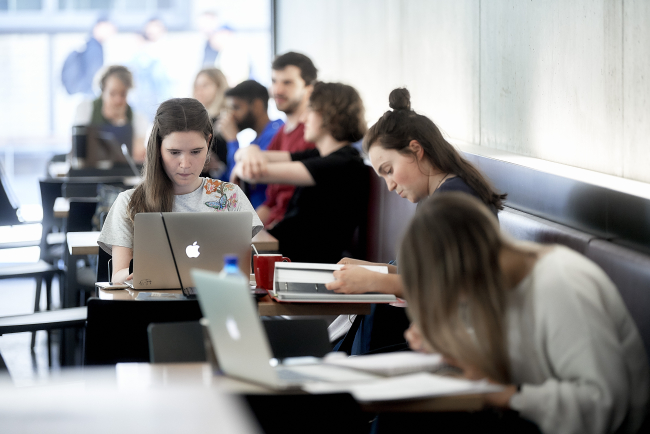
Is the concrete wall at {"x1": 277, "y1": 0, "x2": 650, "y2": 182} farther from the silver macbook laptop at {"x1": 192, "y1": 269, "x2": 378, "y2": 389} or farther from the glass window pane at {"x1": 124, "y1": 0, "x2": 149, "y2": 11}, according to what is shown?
the glass window pane at {"x1": 124, "y1": 0, "x2": 149, "y2": 11}

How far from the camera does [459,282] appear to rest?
140cm

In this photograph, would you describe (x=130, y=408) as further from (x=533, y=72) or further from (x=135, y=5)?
(x=135, y=5)

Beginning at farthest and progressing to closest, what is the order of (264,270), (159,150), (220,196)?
(220,196)
(159,150)
(264,270)

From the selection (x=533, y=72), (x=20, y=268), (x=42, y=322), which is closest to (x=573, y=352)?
(x=533, y=72)

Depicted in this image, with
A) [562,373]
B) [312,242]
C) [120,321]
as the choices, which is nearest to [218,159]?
[312,242]

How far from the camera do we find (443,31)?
12.5 feet

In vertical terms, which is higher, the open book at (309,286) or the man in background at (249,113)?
the man in background at (249,113)

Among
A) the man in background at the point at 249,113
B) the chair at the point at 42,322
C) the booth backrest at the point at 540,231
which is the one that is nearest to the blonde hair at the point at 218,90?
the man in background at the point at 249,113

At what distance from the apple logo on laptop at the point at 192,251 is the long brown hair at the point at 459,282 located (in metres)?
1.00

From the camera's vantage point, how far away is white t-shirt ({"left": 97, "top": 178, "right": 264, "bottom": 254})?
8.63 ft

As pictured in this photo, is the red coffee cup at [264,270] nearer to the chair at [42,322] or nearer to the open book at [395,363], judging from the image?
the chair at [42,322]

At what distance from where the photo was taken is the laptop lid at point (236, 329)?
51.6 inches

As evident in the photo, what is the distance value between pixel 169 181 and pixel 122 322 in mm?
753

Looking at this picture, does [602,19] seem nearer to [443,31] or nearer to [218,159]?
[443,31]
